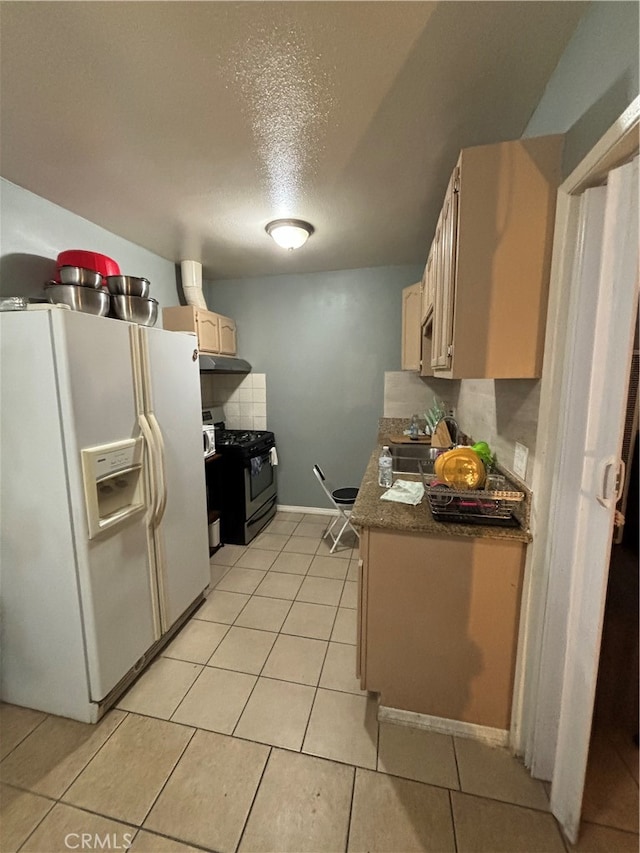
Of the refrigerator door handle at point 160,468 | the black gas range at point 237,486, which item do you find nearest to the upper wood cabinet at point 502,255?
the refrigerator door handle at point 160,468

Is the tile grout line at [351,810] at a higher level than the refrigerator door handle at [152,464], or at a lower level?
lower

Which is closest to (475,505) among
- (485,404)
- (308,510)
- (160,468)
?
(485,404)

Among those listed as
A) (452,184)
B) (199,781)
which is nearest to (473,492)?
(452,184)

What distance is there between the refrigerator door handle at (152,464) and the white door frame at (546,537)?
1.67 meters

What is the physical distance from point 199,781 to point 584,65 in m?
2.67

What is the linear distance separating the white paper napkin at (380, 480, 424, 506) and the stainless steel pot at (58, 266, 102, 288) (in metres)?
1.88

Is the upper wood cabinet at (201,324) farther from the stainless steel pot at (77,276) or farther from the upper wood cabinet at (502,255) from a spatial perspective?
the upper wood cabinet at (502,255)

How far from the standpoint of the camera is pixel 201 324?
2.95 meters

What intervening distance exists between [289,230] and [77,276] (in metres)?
1.28

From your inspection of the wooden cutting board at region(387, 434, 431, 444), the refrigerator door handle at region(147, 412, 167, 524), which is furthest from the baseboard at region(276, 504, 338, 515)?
the refrigerator door handle at region(147, 412, 167, 524)

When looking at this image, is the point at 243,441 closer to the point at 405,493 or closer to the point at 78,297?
the point at 78,297

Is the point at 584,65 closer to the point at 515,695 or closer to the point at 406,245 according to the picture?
the point at 406,245

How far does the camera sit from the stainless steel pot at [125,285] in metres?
1.84

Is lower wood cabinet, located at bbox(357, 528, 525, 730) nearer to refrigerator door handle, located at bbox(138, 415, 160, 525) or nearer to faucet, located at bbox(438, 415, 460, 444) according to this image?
refrigerator door handle, located at bbox(138, 415, 160, 525)
